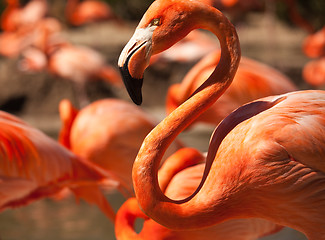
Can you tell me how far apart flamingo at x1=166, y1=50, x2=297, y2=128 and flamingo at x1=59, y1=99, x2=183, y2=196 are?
303mm

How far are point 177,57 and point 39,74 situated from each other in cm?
239

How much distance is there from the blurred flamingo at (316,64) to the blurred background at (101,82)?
0.56 feet

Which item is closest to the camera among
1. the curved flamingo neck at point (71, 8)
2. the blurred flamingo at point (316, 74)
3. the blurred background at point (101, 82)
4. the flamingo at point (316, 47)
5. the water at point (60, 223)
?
the water at point (60, 223)

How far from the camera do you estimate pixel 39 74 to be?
741 cm

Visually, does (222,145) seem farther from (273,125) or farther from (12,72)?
(12,72)

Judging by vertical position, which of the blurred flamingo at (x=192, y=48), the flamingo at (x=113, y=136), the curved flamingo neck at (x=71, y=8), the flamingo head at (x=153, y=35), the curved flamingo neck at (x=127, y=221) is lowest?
the curved flamingo neck at (x=71, y=8)

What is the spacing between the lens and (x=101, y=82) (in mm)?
7699

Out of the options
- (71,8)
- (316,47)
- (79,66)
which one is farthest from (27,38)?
(316,47)

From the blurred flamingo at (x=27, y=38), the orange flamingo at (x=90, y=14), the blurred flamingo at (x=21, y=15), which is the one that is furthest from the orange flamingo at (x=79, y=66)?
the blurred flamingo at (x=21, y=15)

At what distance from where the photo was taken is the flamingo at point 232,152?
5.01 feet

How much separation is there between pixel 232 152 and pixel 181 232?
56cm

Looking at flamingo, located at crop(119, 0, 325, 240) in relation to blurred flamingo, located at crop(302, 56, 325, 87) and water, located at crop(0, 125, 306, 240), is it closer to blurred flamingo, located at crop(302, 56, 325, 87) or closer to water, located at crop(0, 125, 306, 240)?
water, located at crop(0, 125, 306, 240)

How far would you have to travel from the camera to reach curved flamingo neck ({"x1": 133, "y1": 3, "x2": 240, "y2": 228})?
5.18ft

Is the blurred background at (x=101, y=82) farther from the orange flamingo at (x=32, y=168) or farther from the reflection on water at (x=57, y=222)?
the orange flamingo at (x=32, y=168)
